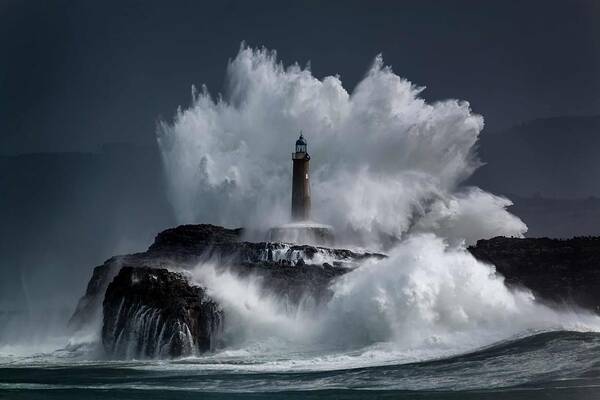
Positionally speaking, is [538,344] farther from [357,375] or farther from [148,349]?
[148,349]

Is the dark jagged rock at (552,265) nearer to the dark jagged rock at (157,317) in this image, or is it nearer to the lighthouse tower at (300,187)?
the lighthouse tower at (300,187)

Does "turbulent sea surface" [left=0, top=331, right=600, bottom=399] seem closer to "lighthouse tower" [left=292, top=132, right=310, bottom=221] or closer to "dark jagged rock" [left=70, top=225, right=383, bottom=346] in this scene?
"dark jagged rock" [left=70, top=225, right=383, bottom=346]

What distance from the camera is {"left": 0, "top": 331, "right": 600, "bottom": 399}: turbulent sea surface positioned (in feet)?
89.1

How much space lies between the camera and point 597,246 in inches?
2082

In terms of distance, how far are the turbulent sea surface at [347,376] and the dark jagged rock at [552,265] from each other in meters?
13.8

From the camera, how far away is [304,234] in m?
58.8

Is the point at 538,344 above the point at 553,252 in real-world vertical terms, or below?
below

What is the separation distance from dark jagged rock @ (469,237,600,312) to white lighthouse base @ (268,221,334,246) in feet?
30.7

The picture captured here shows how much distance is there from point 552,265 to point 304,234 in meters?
15.0

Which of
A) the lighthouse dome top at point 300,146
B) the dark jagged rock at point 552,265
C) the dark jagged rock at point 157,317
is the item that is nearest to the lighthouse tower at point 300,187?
the lighthouse dome top at point 300,146

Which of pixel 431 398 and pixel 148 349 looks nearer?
pixel 431 398

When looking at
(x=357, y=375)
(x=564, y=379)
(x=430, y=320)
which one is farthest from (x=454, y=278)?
(x=564, y=379)

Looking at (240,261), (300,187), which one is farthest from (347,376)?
(300,187)

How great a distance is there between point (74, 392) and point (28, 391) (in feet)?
5.18
